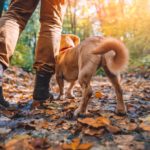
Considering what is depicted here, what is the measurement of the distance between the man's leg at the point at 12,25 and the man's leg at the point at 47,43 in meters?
0.15

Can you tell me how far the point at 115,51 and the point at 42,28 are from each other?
83cm

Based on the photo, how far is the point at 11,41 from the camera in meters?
2.49

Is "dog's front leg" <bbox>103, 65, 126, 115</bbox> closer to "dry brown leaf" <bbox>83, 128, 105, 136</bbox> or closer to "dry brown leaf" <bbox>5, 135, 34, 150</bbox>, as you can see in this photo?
"dry brown leaf" <bbox>83, 128, 105, 136</bbox>

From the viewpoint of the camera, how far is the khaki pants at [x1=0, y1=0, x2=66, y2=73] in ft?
8.06

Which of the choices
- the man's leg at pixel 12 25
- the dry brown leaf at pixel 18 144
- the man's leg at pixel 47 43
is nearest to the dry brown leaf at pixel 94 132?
the dry brown leaf at pixel 18 144

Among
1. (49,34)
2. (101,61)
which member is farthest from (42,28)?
(101,61)

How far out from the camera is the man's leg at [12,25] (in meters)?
2.42

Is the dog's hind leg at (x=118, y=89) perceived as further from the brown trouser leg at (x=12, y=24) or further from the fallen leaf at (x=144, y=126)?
the brown trouser leg at (x=12, y=24)

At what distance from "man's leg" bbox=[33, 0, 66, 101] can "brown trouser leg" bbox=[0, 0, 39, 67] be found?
146 mm

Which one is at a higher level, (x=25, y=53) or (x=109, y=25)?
(x=109, y=25)

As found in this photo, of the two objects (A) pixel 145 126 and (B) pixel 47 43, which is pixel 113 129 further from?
(B) pixel 47 43

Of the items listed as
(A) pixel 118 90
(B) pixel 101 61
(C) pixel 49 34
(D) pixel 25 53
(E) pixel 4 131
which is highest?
(C) pixel 49 34

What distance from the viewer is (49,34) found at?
267 centimetres

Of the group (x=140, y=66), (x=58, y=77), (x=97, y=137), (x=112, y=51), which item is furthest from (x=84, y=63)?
(x=140, y=66)
